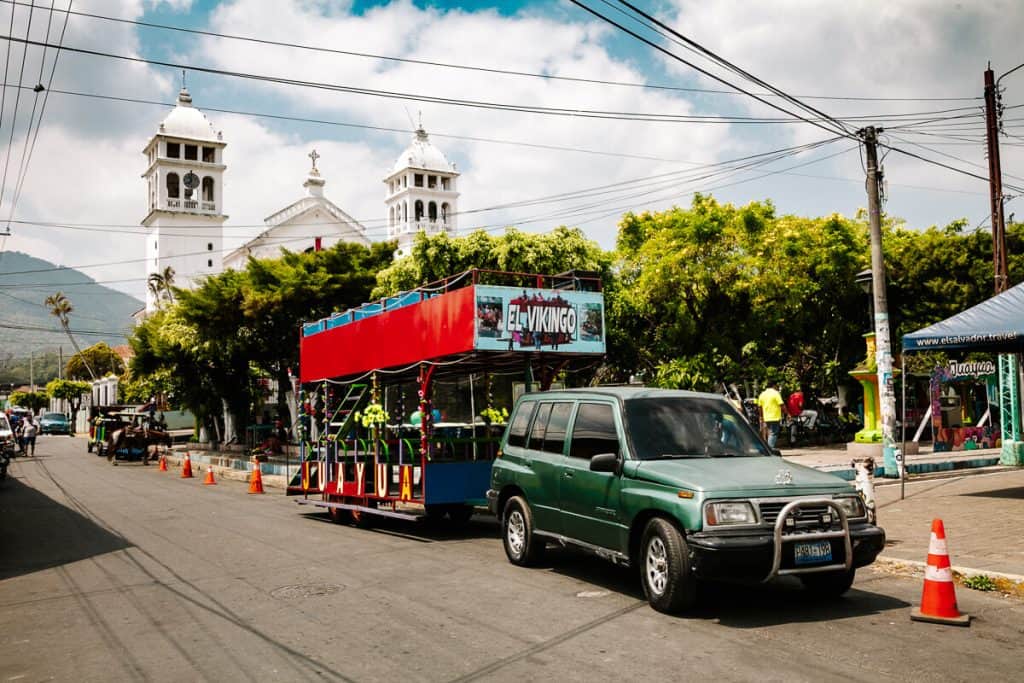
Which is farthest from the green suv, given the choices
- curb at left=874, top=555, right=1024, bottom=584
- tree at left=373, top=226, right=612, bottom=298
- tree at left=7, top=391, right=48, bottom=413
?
tree at left=7, top=391, right=48, bottom=413

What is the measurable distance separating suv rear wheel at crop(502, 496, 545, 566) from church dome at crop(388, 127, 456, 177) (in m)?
71.7

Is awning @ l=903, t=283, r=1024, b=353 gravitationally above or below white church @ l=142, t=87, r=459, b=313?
below

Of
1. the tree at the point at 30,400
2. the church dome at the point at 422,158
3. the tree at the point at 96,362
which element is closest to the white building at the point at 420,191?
the church dome at the point at 422,158

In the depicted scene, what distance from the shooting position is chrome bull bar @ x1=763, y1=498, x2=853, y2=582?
22.0 ft

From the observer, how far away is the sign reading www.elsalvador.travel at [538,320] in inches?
458

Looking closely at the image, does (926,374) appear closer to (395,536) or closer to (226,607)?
(395,536)

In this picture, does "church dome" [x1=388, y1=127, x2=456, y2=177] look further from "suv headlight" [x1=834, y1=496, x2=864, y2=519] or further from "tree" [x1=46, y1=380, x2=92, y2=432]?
"suv headlight" [x1=834, y1=496, x2=864, y2=519]

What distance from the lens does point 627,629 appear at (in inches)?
264

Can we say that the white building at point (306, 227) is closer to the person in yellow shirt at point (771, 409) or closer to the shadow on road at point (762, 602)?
the person in yellow shirt at point (771, 409)

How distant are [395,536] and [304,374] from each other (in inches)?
223

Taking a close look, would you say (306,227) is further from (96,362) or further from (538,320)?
(538,320)

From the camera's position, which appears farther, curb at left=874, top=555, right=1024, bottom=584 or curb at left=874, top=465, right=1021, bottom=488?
curb at left=874, top=465, right=1021, bottom=488

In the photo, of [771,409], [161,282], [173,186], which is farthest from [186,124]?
[771,409]

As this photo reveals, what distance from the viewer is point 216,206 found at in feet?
252
